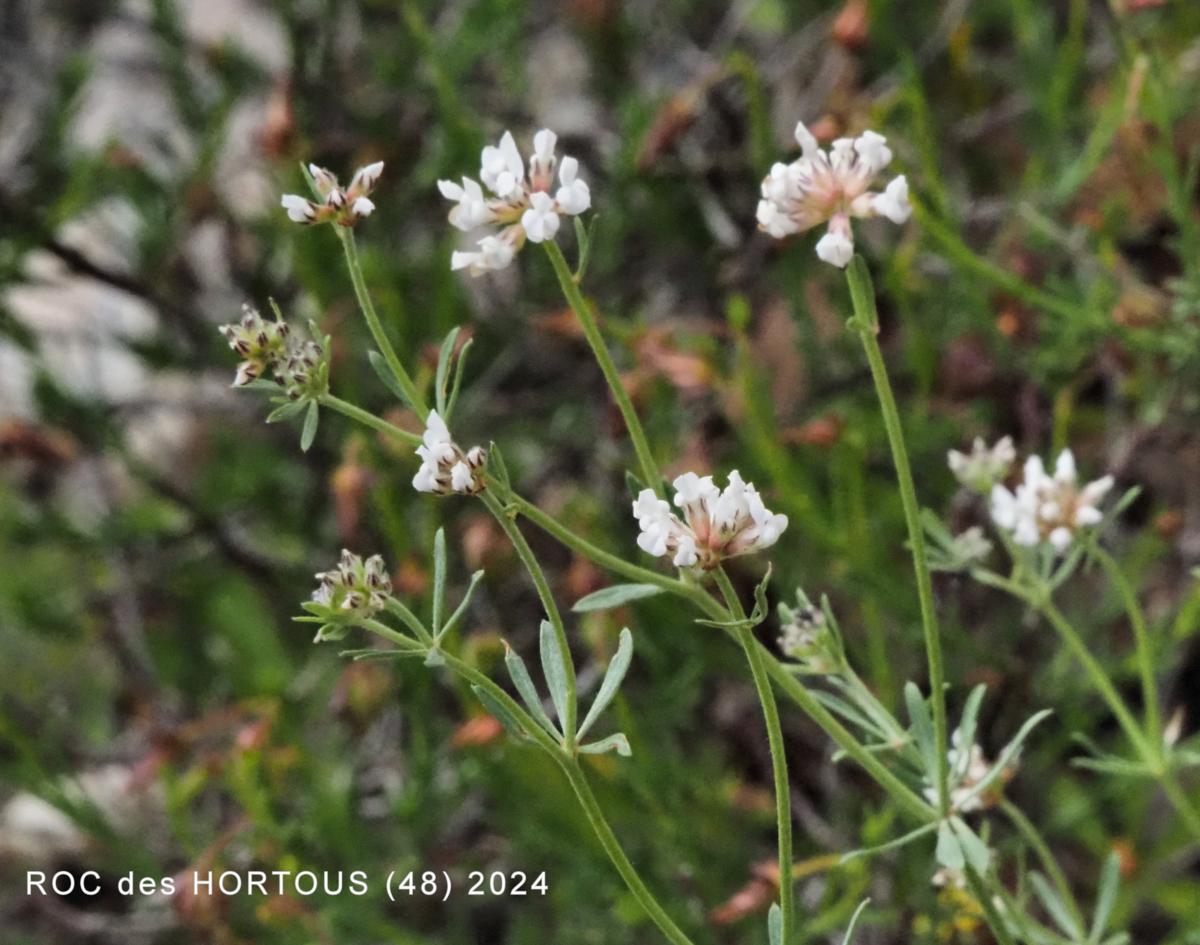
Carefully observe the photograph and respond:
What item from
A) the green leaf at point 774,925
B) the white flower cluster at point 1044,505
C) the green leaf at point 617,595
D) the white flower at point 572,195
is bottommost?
the green leaf at point 774,925

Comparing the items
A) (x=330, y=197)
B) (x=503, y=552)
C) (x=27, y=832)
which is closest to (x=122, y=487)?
(x=27, y=832)

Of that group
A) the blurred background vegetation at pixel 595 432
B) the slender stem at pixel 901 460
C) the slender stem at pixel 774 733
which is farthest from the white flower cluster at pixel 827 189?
the blurred background vegetation at pixel 595 432

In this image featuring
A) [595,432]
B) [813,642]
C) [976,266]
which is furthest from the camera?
[595,432]

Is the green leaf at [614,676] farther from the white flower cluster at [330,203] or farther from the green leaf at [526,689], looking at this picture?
the white flower cluster at [330,203]

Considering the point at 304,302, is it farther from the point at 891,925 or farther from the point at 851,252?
the point at 851,252

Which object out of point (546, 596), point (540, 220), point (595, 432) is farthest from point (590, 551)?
point (595, 432)

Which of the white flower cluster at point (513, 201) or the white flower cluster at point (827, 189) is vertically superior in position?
the white flower cluster at point (513, 201)

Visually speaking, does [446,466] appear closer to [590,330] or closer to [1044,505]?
[590,330]
